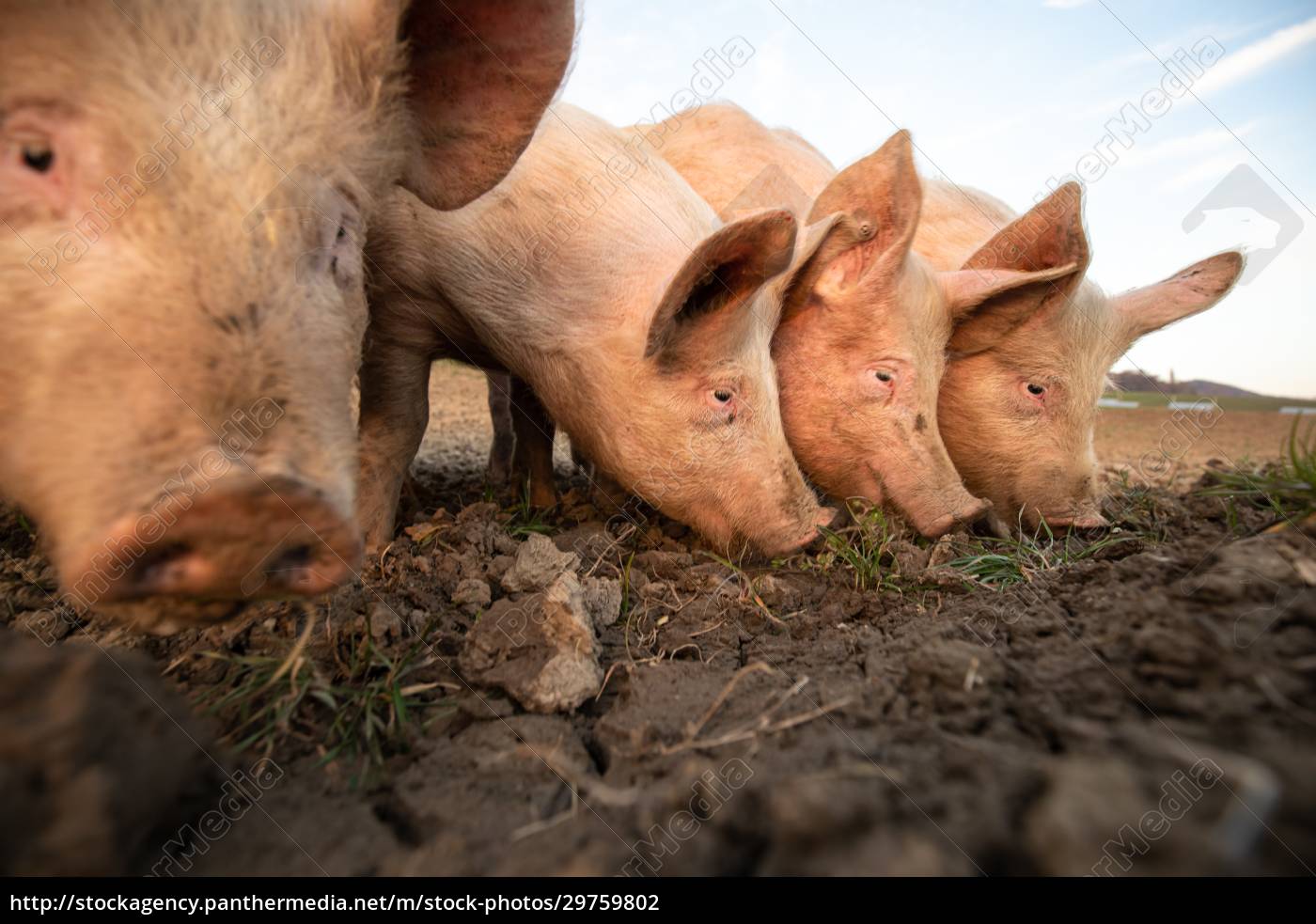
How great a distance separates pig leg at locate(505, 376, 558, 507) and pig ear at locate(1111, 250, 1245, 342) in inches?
161

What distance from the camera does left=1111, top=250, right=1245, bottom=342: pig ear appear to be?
5055mm

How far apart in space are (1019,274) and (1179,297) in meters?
1.97

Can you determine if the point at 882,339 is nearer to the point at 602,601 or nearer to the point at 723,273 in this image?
the point at 723,273

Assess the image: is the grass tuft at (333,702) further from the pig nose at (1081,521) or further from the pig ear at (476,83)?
the pig nose at (1081,521)

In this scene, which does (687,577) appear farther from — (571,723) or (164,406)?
(164,406)

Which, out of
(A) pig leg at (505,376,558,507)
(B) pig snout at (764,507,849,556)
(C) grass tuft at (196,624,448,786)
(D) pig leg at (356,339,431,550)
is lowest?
(A) pig leg at (505,376,558,507)

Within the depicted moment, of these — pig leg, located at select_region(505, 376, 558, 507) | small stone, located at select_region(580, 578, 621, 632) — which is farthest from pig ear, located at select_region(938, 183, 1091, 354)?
small stone, located at select_region(580, 578, 621, 632)

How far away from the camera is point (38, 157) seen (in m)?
1.51

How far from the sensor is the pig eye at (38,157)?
151cm

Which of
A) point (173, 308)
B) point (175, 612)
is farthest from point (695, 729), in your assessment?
point (173, 308)

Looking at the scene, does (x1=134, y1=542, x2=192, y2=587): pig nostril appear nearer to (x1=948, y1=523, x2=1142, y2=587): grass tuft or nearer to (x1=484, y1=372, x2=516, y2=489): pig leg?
(x1=948, y1=523, x2=1142, y2=587): grass tuft

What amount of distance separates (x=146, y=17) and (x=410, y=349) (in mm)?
1863

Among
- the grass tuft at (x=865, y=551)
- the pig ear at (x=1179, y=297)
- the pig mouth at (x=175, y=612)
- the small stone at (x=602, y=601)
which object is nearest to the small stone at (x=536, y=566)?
the small stone at (x=602, y=601)

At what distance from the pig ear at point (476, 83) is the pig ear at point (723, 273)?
76cm
